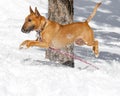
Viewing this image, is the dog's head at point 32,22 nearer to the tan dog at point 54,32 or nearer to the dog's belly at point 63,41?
the tan dog at point 54,32

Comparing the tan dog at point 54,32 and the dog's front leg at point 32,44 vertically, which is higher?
the tan dog at point 54,32

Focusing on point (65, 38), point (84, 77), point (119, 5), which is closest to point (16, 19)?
point (119, 5)

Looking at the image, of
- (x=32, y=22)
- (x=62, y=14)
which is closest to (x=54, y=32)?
(x=32, y=22)

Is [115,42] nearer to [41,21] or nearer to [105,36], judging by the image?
[105,36]

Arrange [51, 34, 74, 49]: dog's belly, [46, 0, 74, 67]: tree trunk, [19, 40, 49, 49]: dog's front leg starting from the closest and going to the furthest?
[19, 40, 49, 49]: dog's front leg, [51, 34, 74, 49]: dog's belly, [46, 0, 74, 67]: tree trunk

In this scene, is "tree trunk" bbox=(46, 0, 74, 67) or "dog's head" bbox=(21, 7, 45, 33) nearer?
"dog's head" bbox=(21, 7, 45, 33)

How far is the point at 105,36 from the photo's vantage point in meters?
19.4

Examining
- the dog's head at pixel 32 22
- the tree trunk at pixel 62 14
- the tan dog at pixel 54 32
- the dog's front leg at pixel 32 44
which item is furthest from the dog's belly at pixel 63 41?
the tree trunk at pixel 62 14

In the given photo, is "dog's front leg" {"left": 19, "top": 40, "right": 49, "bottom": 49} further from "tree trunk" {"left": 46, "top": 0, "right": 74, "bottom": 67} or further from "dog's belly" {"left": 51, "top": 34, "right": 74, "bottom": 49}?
"tree trunk" {"left": 46, "top": 0, "right": 74, "bottom": 67}

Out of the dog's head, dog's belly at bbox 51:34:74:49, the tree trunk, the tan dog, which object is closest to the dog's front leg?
the tan dog

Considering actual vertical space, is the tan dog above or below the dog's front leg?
above

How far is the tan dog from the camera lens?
9.12 meters

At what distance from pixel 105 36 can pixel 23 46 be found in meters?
10.7

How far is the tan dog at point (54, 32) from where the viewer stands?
9117 millimetres
